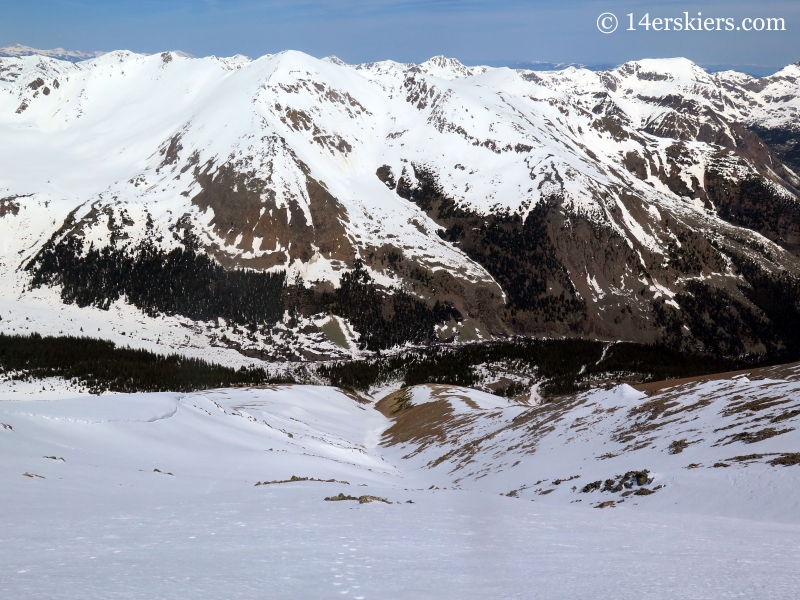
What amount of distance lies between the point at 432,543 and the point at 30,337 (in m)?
177

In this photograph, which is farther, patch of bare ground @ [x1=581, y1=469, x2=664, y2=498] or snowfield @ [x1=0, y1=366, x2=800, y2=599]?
patch of bare ground @ [x1=581, y1=469, x2=664, y2=498]

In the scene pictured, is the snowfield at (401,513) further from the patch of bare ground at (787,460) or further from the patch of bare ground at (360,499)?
the patch of bare ground at (360,499)

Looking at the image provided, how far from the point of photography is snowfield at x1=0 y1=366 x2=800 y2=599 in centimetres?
955

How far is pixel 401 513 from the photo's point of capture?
17.2 meters

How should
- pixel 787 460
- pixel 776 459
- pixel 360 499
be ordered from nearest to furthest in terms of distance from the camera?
pixel 360 499, pixel 787 460, pixel 776 459

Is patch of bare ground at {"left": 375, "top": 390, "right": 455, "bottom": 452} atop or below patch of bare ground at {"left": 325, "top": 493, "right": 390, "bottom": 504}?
below

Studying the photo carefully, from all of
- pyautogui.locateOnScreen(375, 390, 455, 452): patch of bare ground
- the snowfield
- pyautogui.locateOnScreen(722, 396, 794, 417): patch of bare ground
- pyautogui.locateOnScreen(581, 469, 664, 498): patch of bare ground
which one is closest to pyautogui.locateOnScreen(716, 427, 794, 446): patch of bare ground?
the snowfield

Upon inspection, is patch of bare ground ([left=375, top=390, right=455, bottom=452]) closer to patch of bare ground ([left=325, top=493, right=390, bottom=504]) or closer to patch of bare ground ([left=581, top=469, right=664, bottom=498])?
patch of bare ground ([left=581, top=469, right=664, bottom=498])

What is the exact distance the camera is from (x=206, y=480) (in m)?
23.6

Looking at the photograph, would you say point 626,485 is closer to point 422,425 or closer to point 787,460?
point 787,460

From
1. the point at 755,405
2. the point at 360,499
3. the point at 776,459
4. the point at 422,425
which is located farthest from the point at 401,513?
the point at 422,425

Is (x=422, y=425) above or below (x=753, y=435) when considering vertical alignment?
below

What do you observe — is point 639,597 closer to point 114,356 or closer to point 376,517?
point 376,517

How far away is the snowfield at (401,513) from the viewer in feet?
31.3
